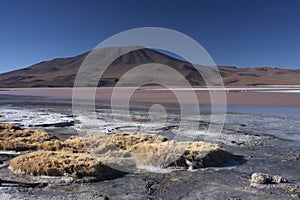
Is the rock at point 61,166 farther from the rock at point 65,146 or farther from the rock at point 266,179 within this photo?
the rock at point 266,179

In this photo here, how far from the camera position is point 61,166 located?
7562mm

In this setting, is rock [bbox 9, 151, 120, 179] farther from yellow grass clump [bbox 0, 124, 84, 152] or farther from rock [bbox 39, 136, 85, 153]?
yellow grass clump [bbox 0, 124, 84, 152]

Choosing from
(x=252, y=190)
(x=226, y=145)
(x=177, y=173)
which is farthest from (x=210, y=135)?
(x=252, y=190)

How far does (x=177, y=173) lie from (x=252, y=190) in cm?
187

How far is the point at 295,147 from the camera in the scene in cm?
1054

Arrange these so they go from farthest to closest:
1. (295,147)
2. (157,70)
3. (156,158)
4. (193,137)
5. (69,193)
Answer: (157,70), (193,137), (295,147), (156,158), (69,193)

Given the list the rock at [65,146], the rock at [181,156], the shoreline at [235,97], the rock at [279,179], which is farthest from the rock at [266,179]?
the shoreline at [235,97]

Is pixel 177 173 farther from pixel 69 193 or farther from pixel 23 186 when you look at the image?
pixel 23 186

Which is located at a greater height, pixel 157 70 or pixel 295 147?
pixel 157 70

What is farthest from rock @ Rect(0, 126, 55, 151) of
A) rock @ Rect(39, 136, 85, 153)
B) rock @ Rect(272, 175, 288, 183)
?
rock @ Rect(272, 175, 288, 183)

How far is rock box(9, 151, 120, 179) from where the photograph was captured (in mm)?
7445

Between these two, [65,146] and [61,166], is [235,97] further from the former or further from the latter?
[61,166]

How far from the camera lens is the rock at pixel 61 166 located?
745 cm

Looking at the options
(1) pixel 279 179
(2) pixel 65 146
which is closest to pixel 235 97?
(2) pixel 65 146
